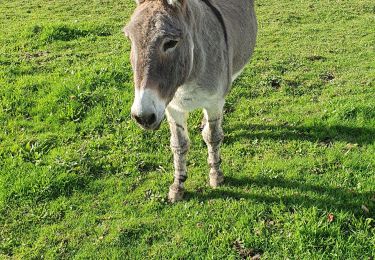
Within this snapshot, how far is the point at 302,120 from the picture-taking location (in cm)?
630

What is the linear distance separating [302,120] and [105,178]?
3.02 m

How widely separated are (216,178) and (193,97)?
54.1 inches

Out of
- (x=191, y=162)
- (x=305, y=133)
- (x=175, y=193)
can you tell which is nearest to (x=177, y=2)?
(x=175, y=193)

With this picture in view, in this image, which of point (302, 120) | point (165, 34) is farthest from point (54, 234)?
point (302, 120)

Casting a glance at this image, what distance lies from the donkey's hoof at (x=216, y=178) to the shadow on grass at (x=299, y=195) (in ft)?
0.25

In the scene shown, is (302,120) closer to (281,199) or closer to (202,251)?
(281,199)

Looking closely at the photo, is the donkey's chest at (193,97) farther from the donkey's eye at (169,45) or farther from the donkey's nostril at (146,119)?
the donkey's nostril at (146,119)

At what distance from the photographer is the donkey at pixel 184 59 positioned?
3.12m

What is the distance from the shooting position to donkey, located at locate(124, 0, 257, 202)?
3.12 m

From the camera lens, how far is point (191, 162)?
565 centimetres

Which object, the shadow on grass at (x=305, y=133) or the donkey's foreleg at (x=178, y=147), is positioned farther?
the shadow on grass at (x=305, y=133)

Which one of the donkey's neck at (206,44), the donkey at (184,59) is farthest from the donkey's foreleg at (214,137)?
the donkey's neck at (206,44)

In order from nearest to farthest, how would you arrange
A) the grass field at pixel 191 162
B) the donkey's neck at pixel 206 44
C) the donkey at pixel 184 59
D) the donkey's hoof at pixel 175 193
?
the donkey at pixel 184 59 < the donkey's neck at pixel 206 44 < the grass field at pixel 191 162 < the donkey's hoof at pixel 175 193

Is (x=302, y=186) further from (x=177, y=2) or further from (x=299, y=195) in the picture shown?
(x=177, y=2)
